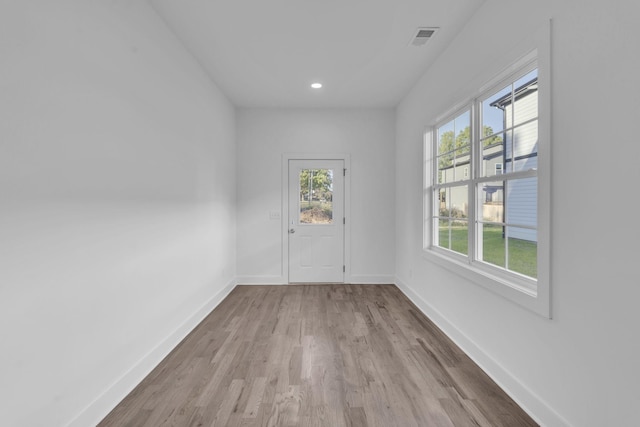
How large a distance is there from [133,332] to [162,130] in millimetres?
1512

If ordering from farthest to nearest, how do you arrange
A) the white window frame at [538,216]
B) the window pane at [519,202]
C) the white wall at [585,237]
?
1. the window pane at [519,202]
2. the white window frame at [538,216]
3. the white wall at [585,237]

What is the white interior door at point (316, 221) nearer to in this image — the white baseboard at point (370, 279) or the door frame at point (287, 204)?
the door frame at point (287, 204)

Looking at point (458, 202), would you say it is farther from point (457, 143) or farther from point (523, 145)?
point (523, 145)

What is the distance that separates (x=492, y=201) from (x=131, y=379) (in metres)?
2.88

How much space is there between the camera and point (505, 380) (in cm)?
203

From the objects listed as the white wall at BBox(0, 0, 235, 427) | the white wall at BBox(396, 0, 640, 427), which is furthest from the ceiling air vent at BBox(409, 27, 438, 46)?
the white wall at BBox(0, 0, 235, 427)

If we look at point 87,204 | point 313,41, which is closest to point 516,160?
point 313,41

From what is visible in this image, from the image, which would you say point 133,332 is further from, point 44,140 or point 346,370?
point 346,370

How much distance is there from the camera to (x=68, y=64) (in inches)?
61.1

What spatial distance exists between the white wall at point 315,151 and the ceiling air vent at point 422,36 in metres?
1.89

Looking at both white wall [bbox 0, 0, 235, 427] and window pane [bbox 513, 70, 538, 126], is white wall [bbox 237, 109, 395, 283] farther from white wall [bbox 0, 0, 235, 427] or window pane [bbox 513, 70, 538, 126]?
window pane [bbox 513, 70, 538, 126]

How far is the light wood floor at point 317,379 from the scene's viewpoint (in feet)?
5.85

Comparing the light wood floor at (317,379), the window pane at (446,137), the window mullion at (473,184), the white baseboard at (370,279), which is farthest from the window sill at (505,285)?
the white baseboard at (370,279)

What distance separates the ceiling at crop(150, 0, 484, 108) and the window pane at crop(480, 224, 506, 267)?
1.69m
